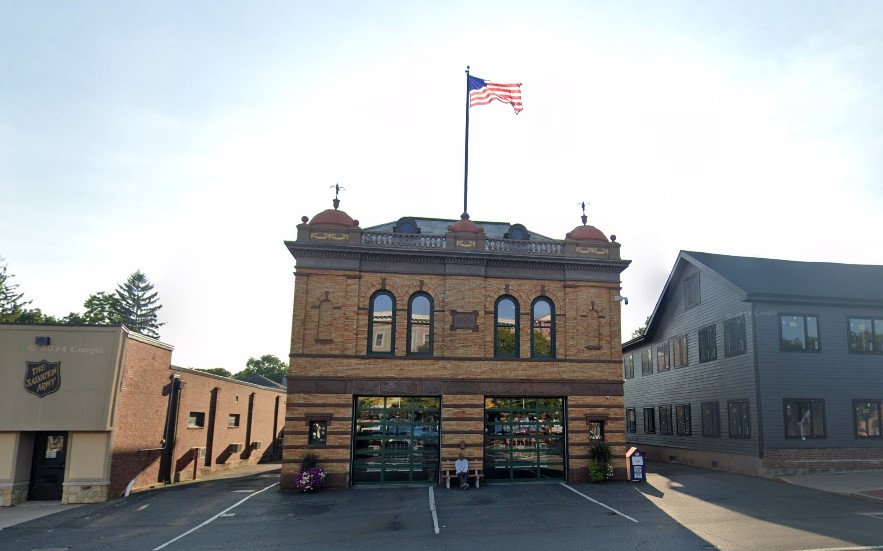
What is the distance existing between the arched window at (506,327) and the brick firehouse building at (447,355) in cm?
4

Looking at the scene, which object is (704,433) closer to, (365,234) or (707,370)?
(707,370)

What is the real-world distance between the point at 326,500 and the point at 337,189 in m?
11.9

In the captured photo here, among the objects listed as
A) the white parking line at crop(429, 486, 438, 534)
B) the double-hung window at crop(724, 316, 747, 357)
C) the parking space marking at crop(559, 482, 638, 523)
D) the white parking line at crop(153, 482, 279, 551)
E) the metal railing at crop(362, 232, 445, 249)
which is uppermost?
the metal railing at crop(362, 232, 445, 249)

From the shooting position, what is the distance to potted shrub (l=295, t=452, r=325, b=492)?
66.4 ft

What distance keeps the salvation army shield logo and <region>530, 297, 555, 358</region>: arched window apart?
55.1ft

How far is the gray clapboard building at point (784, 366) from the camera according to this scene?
24.4 meters

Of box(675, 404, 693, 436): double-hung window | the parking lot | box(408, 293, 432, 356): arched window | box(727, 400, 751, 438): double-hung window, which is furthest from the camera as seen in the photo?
box(675, 404, 693, 436): double-hung window

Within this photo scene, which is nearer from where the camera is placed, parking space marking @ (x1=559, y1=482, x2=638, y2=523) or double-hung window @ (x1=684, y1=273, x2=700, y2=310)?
parking space marking @ (x1=559, y1=482, x2=638, y2=523)

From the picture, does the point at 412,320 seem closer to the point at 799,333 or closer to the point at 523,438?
the point at 523,438

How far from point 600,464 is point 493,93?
1568 cm

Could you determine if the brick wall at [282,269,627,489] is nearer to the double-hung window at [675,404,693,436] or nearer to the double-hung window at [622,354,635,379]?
the double-hung window at [675,404,693,436]

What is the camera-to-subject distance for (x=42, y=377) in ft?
64.1

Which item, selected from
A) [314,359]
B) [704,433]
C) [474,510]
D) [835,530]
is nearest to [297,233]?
[314,359]

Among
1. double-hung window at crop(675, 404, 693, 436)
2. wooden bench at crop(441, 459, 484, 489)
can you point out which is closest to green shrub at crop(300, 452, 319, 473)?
wooden bench at crop(441, 459, 484, 489)
